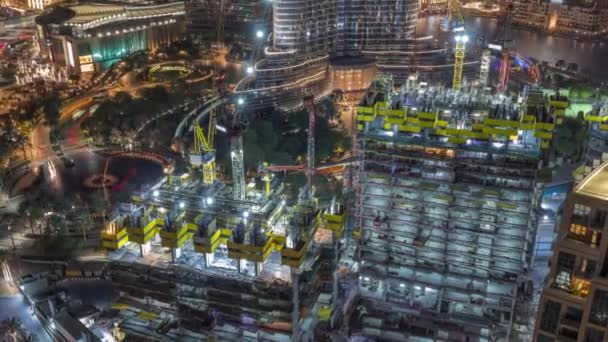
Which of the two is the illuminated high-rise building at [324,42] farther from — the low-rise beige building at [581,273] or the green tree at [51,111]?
the low-rise beige building at [581,273]

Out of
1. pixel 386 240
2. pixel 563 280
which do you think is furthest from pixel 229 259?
pixel 563 280

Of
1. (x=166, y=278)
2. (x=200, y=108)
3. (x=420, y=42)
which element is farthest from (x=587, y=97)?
(x=166, y=278)

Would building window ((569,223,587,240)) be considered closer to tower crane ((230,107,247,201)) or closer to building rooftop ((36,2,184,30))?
tower crane ((230,107,247,201))

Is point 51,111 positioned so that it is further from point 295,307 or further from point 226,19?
point 226,19

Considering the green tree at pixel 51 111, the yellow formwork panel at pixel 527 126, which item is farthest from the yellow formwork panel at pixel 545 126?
the green tree at pixel 51 111

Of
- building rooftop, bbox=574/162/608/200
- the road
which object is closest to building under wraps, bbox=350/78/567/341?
building rooftop, bbox=574/162/608/200

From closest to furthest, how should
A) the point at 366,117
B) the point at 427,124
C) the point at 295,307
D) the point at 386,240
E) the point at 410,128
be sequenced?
the point at 295,307
the point at 427,124
the point at 410,128
the point at 366,117
the point at 386,240
